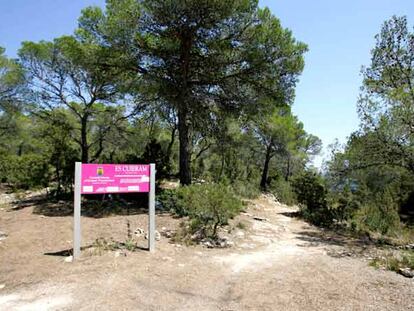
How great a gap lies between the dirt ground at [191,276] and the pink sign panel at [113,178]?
1.20m

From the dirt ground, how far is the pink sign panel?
120 cm

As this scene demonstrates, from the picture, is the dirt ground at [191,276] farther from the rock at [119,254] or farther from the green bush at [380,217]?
the green bush at [380,217]

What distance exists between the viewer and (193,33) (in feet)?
40.0

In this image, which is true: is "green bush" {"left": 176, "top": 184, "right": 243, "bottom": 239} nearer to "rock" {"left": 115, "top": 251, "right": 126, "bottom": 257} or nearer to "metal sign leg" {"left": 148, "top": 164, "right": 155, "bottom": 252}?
"metal sign leg" {"left": 148, "top": 164, "right": 155, "bottom": 252}

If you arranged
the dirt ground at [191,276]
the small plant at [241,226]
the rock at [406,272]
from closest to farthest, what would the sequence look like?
the dirt ground at [191,276]
the rock at [406,272]
the small plant at [241,226]

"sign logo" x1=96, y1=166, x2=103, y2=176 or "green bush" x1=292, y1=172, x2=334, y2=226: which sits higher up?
"sign logo" x1=96, y1=166, x2=103, y2=176

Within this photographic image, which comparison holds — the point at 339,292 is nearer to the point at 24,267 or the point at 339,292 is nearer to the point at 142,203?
the point at 24,267

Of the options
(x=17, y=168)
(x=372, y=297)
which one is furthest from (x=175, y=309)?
(x=17, y=168)

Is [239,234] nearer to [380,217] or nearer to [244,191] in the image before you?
[380,217]

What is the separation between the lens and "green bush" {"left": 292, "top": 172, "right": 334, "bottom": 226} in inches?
487

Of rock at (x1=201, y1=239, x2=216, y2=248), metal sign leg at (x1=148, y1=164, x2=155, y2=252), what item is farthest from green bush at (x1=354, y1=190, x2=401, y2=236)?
metal sign leg at (x1=148, y1=164, x2=155, y2=252)

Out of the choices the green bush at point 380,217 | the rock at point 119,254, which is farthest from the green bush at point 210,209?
the green bush at point 380,217

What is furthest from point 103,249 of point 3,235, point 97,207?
point 97,207

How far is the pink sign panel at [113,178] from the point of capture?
247 inches
